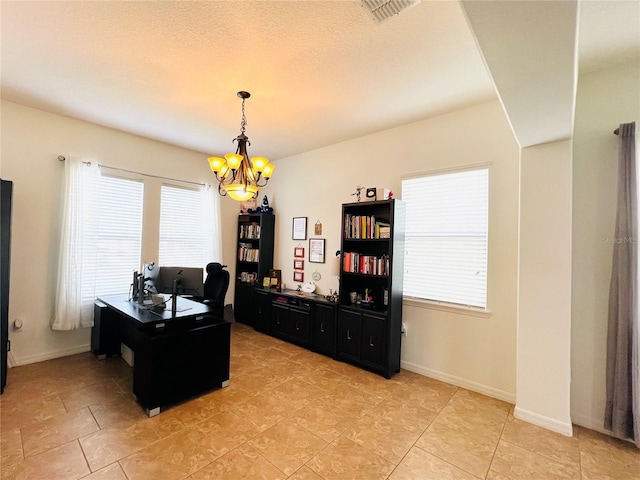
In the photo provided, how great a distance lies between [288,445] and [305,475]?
12.0 inches

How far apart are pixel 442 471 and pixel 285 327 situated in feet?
9.14

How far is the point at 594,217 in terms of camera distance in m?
2.38

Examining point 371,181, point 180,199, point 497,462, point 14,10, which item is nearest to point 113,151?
point 180,199

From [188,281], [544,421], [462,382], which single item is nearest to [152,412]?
[188,281]

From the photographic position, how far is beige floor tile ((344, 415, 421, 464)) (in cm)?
203

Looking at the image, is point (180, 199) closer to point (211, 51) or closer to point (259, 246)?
point (259, 246)

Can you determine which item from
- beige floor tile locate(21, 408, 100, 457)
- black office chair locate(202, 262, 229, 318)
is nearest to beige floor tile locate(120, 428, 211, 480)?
beige floor tile locate(21, 408, 100, 457)

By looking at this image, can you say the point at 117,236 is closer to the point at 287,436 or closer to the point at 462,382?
the point at 287,436

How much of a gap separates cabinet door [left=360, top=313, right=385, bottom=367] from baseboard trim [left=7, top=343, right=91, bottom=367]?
3.66 meters

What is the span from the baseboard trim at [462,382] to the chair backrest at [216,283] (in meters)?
2.66

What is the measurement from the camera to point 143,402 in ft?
8.04

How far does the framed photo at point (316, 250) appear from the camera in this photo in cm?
436

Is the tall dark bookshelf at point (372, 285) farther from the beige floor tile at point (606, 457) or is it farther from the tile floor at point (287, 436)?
the beige floor tile at point (606, 457)

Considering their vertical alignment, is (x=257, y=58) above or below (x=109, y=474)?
above
